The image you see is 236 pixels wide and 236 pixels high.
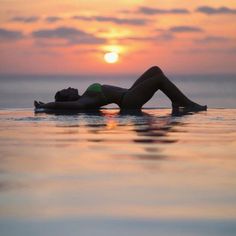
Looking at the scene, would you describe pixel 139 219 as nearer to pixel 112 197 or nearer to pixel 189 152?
pixel 112 197

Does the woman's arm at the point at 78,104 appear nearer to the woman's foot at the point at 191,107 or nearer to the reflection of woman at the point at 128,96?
the reflection of woman at the point at 128,96

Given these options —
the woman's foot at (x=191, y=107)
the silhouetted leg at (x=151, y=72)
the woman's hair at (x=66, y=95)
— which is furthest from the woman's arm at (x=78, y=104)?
the woman's foot at (x=191, y=107)

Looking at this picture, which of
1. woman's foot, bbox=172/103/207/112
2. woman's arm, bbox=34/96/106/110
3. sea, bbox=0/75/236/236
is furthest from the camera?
woman's foot, bbox=172/103/207/112

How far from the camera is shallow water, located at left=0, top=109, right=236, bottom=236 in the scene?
2146mm

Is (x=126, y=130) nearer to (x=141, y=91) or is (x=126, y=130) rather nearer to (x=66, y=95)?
(x=66, y=95)

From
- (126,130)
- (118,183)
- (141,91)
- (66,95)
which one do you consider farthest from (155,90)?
(118,183)

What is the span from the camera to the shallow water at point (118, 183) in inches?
84.5

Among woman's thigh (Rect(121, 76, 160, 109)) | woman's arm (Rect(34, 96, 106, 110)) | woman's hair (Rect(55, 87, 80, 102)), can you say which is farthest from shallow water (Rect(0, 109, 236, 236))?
woman's thigh (Rect(121, 76, 160, 109))

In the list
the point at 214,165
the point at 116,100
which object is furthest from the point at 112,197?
the point at 116,100

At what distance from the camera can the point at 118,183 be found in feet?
9.35

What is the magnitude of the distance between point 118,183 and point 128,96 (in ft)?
19.1

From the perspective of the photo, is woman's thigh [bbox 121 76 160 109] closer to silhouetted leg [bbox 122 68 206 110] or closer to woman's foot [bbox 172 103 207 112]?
silhouetted leg [bbox 122 68 206 110]

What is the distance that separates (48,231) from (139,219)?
0.39m

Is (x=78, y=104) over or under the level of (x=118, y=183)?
over
